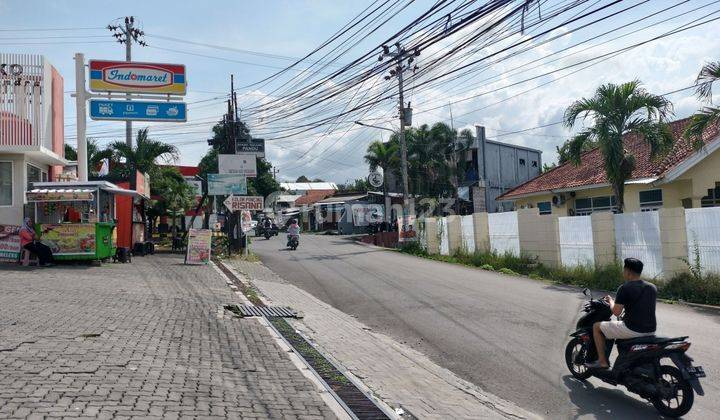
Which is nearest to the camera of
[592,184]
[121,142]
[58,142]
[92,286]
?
[92,286]

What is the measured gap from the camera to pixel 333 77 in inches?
709

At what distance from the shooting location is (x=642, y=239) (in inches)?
593

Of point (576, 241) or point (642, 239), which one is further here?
point (576, 241)

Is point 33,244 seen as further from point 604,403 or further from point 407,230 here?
point 407,230

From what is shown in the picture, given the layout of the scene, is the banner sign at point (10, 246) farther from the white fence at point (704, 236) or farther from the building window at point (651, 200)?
the building window at point (651, 200)

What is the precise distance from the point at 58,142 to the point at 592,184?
2002 cm

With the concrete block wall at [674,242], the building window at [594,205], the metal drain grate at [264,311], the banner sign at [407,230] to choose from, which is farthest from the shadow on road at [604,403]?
the banner sign at [407,230]

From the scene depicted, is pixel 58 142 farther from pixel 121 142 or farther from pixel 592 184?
pixel 592 184

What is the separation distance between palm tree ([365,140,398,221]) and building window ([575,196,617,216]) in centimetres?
2150

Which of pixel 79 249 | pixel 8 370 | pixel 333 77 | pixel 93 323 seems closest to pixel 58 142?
pixel 79 249

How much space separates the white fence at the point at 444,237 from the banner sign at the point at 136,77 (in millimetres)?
12436

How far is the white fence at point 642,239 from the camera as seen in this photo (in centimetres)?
1448

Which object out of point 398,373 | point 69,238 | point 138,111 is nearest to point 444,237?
point 138,111

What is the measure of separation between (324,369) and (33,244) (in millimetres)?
12802
